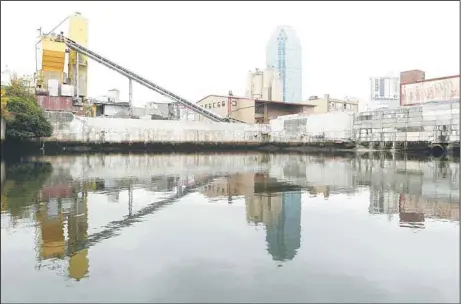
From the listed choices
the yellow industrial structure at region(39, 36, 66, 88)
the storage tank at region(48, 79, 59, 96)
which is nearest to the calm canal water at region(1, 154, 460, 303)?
the storage tank at region(48, 79, 59, 96)

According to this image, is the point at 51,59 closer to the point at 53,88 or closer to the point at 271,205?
the point at 53,88

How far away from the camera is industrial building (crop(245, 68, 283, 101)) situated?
2411 inches

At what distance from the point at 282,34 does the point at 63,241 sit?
3921 inches

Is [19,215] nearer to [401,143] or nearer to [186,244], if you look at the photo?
[186,244]

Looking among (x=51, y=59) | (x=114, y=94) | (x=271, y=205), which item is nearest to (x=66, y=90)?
(x=51, y=59)

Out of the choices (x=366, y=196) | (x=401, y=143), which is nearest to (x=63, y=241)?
(x=366, y=196)

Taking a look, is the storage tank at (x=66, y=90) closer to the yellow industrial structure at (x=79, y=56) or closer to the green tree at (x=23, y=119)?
the yellow industrial structure at (x=79, y=56)

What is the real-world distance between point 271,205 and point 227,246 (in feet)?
10.6

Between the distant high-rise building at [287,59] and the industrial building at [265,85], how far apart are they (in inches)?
1467

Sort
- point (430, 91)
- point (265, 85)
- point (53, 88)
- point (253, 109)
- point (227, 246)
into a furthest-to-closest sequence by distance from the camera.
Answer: point (265, 85) → point (253, 109) → point (53, 88) → point (430, 91) → point (227, 246)

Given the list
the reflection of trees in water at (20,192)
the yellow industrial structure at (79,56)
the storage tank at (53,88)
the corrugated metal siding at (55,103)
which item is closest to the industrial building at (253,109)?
the yellow industrial structure at (79,56)

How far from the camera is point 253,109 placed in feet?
157

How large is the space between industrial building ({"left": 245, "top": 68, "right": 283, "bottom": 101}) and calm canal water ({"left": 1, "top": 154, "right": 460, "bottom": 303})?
170ft

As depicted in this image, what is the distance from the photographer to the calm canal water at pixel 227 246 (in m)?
3.88
